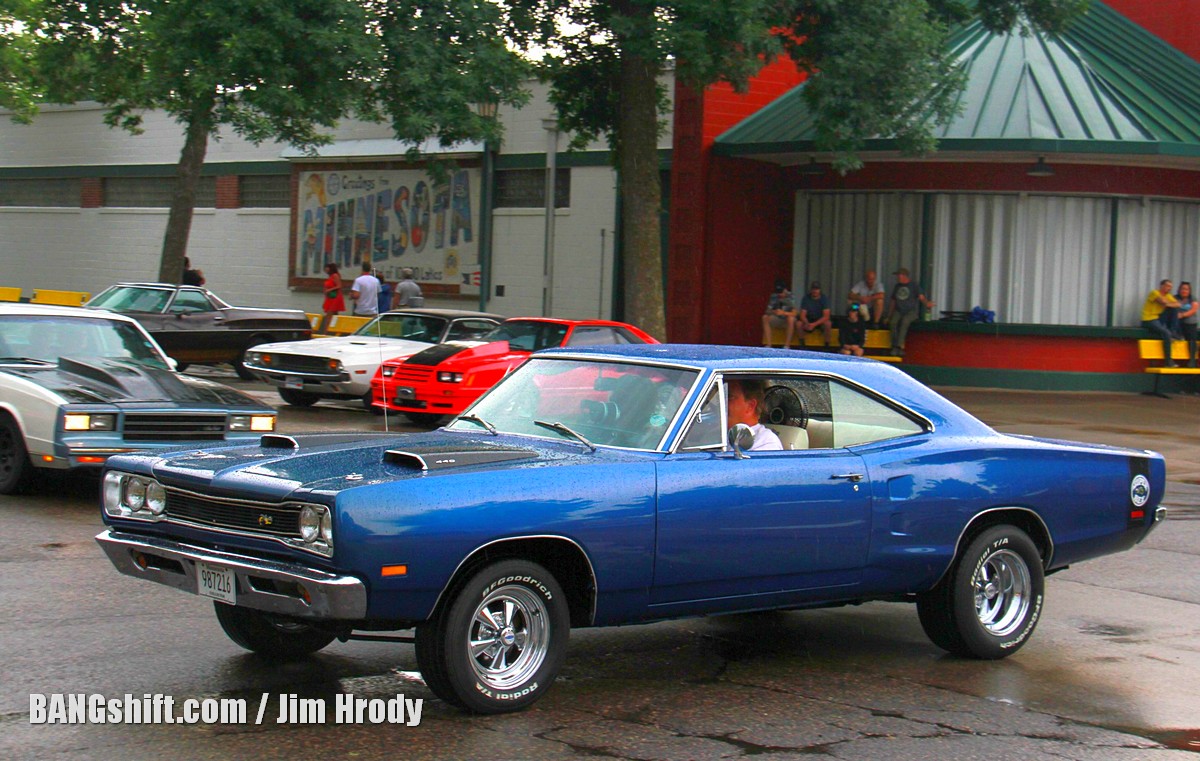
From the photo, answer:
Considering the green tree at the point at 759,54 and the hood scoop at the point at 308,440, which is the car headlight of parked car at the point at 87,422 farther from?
the green tree at the point at 759,54

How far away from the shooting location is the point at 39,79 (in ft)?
116

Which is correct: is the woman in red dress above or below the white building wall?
below

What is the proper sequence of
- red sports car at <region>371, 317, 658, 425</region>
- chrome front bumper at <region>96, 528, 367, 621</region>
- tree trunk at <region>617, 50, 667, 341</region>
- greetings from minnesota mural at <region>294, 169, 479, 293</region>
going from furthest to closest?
greetings from minnesota mural at <region>294, 169, 479, 293</region> → tree trunk at <region>617, 50, 667, 341</region> → red sports car at <region>371, 317, 658, 425</region> → chrome front bumper at <region>96, 528, 367, 621</region>

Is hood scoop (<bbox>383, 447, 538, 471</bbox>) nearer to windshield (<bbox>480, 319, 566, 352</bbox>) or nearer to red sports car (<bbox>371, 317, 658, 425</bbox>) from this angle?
red sports car (<bbox>371, 317, 658, 425</bbox>)

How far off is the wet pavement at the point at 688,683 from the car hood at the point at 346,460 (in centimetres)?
93

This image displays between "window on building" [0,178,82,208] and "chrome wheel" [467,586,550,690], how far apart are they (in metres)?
37.5

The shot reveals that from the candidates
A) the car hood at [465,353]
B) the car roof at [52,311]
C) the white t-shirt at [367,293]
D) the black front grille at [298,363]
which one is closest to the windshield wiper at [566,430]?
the car roof at [52,311]

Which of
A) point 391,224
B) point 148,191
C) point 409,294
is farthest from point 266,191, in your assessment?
point 409,294

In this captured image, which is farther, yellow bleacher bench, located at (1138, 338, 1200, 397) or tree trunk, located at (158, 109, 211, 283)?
tree trunk, located at (158, 109, 211, 283)

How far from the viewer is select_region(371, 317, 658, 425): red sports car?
16.1 m

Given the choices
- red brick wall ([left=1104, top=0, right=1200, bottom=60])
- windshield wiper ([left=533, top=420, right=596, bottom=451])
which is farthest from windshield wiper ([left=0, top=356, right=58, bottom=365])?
red brick wall ([left=1104, top=0, right=1200, bottom=60])

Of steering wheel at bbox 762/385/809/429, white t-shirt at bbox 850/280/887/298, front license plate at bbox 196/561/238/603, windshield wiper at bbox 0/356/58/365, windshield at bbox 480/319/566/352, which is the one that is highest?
white t-shirt at bbox 850/280/887/298

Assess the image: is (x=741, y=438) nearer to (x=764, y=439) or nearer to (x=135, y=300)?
(x=764, y=439)

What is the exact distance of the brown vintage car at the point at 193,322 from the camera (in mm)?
21531
